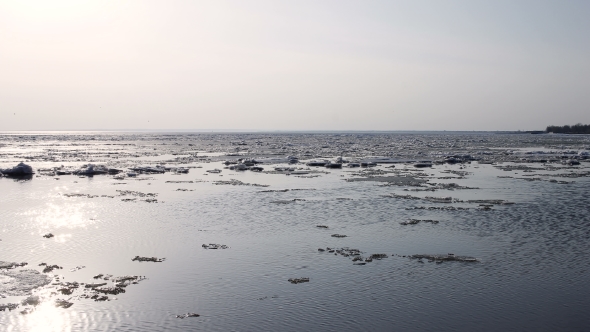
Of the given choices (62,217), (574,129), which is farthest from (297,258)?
(574,129)

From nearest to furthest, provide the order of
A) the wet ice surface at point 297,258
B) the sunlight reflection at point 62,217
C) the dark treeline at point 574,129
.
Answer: the wet ice surface at point 297,258 < the sunlight reflection at point 62,217 < the dark treeline at point 574,129

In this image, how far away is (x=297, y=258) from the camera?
55.4 ft

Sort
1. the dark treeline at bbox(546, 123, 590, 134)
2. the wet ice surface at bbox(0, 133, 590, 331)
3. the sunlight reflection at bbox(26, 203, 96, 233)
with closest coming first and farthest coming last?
the wet ice surface at bbox(0, 133, 590, 331) < the sunlight reflection at bbox(26, 203, 96, 233) < the dark treeline at bbox(546, 123, 590, 134)

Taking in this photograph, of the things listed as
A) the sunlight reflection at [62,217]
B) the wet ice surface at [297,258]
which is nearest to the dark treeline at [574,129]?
the wet ice surface at [297,258]

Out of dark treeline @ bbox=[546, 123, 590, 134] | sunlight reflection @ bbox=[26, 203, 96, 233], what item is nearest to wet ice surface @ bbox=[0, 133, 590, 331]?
sunlight reflection @ bbox=[26, 203, 96, 233]

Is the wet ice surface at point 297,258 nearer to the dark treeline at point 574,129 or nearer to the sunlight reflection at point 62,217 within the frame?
the sunlight reflection at point 62,217

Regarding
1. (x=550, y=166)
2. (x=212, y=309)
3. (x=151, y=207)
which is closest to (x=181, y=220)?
(x=151, y=207)

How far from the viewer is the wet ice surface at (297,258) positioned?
39.8 feet

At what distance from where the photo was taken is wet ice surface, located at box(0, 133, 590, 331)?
39.8ft

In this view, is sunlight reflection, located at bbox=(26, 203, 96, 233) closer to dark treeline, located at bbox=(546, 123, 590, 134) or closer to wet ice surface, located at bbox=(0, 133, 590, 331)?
wet ice surface, located at bbox=(0, 133, 590, 331)

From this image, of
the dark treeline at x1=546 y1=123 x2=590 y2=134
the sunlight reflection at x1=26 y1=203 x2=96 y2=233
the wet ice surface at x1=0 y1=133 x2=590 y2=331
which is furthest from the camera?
the dark treeline at x1=546 y1=123 x2=590 y2=134

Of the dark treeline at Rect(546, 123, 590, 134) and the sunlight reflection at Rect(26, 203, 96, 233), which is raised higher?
the dark treeline at Rect(546, 123, 590, 134)

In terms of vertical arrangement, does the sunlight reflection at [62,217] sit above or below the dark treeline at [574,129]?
below

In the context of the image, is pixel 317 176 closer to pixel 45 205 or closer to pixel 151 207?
pixel 151 207
